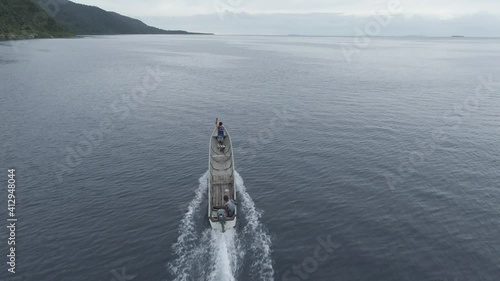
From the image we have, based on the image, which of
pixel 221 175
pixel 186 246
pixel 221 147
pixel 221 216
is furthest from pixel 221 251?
pixel 221 147

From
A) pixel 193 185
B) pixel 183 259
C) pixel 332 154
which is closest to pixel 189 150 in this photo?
pixel 193 185

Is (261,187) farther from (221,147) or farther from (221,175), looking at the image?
(221,147)

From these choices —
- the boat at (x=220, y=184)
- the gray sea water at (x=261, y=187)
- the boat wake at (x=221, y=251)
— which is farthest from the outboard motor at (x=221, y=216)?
the gray sea water at (x=261, y=187)

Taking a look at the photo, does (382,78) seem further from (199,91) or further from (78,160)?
(78,160)

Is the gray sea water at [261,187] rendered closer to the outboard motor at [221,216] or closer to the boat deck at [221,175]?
the outboard motor at [221,216]

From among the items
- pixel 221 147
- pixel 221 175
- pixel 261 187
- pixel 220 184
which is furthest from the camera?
pixel 221 147
